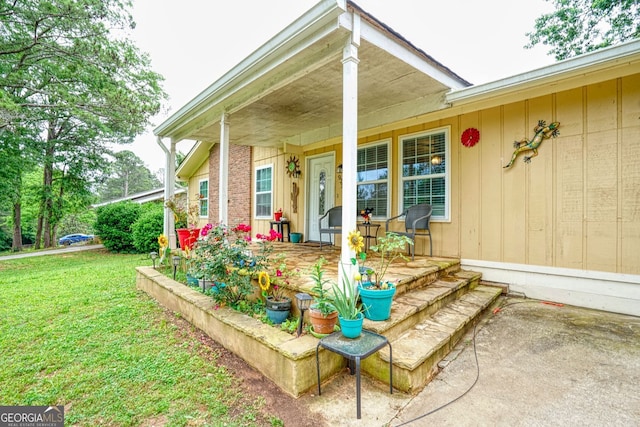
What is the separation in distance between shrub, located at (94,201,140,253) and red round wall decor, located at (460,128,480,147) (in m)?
10.1

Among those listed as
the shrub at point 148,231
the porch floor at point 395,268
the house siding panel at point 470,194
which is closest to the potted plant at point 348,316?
the porch floor at point 395,268

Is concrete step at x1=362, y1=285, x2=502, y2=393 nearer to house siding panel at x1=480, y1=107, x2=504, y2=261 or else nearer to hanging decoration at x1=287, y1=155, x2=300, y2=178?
house siding panel at x1=480, y1=107, x2=504, y2=261

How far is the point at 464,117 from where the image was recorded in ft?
13.5

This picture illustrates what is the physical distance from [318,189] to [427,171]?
8.10 feet

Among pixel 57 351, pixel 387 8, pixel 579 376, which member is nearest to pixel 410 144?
pixel 579 376

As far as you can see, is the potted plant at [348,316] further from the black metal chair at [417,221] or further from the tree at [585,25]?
the tree at [585,25]

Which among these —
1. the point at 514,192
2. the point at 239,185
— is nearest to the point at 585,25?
the point at 514,192

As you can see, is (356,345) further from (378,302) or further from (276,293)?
(276,293)

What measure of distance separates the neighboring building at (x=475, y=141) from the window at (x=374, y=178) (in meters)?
0.02

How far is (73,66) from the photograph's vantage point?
8258mm

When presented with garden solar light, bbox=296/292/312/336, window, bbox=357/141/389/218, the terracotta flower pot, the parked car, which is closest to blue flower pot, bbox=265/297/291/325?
garden solar light, bbox=296/292/312/336

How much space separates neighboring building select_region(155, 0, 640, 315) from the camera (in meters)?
2.78

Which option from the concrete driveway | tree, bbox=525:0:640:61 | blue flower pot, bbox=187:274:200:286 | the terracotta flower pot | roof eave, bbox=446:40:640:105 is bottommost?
the concrete driveway

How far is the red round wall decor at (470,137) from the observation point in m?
3.99
